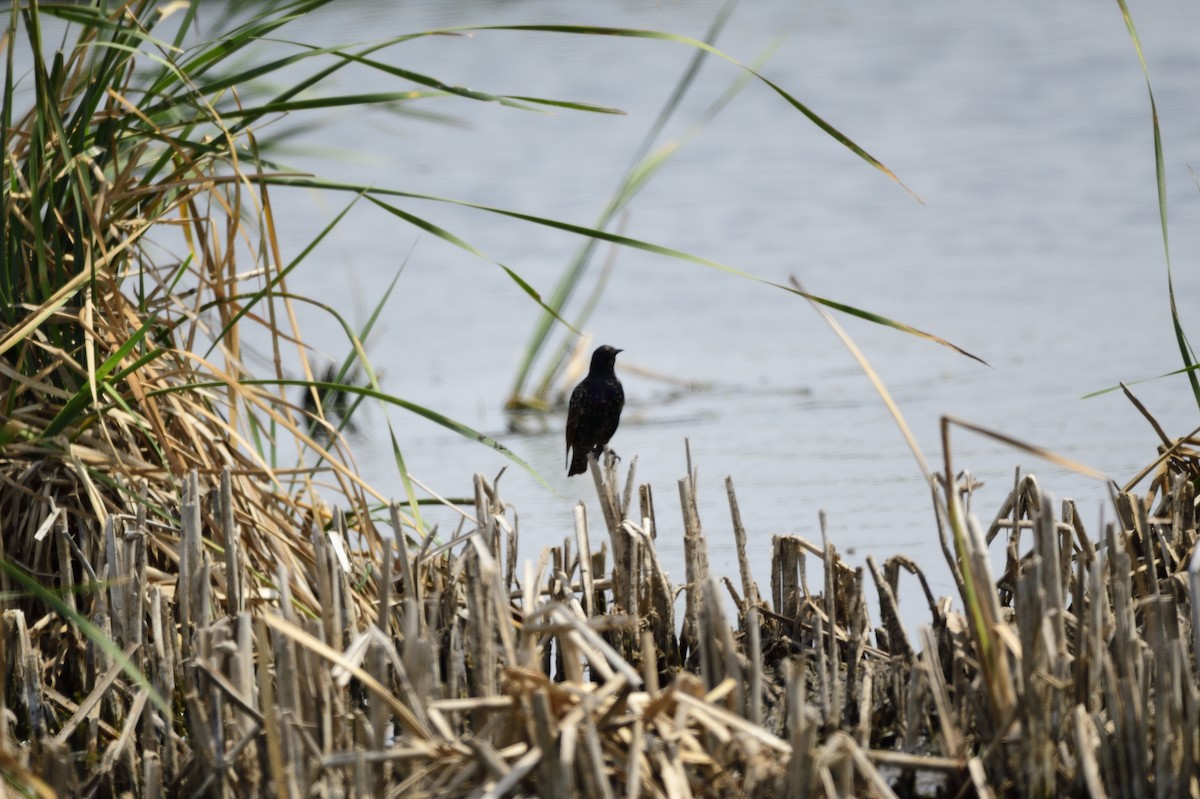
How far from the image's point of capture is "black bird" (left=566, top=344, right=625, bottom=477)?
507cm

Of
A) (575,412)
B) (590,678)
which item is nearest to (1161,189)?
(590,678)

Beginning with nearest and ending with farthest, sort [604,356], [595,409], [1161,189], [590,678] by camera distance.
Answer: [1161,189], [590,678], [595,409], [604,356]

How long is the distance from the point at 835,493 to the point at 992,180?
6829 mm

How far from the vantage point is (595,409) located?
199 inches

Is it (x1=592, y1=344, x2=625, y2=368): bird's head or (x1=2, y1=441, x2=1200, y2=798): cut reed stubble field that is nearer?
(x1=2, y1=441, x2=1200, y2=798): cut reed stubble field

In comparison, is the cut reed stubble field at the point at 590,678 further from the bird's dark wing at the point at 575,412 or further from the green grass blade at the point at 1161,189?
the bird's dark wing at the point at 575,412

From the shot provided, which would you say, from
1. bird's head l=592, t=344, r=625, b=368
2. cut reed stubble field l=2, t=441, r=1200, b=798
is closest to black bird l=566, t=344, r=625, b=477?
bird's head l=592, t=344, r=625, b=368

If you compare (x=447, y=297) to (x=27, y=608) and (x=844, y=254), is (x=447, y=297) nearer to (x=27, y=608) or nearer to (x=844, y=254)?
(x=844, y=254)


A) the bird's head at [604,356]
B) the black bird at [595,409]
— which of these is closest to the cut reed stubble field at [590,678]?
the black bird at [595,409]

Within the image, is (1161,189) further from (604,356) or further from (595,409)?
(604,356)

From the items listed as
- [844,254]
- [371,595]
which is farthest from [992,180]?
[371,595]

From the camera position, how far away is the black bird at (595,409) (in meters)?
5.07

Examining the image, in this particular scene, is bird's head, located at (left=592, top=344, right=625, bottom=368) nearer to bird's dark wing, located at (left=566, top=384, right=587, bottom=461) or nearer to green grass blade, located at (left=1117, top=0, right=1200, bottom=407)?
bird's dark wing, located at (left=566, top=384, right=587, bottom=461)

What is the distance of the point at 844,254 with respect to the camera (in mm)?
9883
